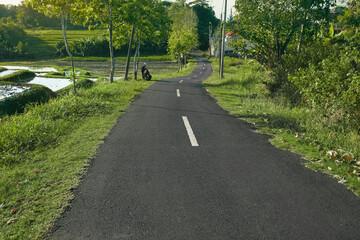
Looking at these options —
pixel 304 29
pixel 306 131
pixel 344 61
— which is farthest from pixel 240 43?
pixel 306 131

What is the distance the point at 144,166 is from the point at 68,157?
1.88m

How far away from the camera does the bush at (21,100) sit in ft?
40.2

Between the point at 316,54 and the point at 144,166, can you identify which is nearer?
the point at 144,166

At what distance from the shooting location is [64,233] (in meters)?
3.24

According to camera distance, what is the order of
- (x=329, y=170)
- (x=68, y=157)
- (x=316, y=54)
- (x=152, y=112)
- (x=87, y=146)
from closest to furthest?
(x=329, y=170) < (x=68, y=157) < (x=87, y=146) < (x=152, y=112) < (x=316, y=54)

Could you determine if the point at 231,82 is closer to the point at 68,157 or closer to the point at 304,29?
the point at 304,29

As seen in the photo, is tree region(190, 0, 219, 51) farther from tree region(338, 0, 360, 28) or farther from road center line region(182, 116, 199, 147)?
road center line region(182, 116, 199, 147)

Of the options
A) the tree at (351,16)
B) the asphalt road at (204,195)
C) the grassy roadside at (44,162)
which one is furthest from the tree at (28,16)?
the asphalt road at (204,195)

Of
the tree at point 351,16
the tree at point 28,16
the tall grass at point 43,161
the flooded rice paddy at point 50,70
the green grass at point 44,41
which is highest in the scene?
the tree at point 28,16

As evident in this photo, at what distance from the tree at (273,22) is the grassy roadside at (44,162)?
9541 millimetres

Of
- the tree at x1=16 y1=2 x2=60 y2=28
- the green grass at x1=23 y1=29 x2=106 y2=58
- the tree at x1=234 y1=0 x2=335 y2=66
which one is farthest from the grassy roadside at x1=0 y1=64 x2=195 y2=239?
the tree at x1=16 y1=2 x2=60 y2=28

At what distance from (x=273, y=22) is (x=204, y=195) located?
43.3 feet

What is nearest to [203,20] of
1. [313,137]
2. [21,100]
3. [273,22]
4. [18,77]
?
[18,77]

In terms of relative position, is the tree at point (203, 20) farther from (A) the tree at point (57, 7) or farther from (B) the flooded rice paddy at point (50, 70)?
(A) the tree at point (57, 7)
